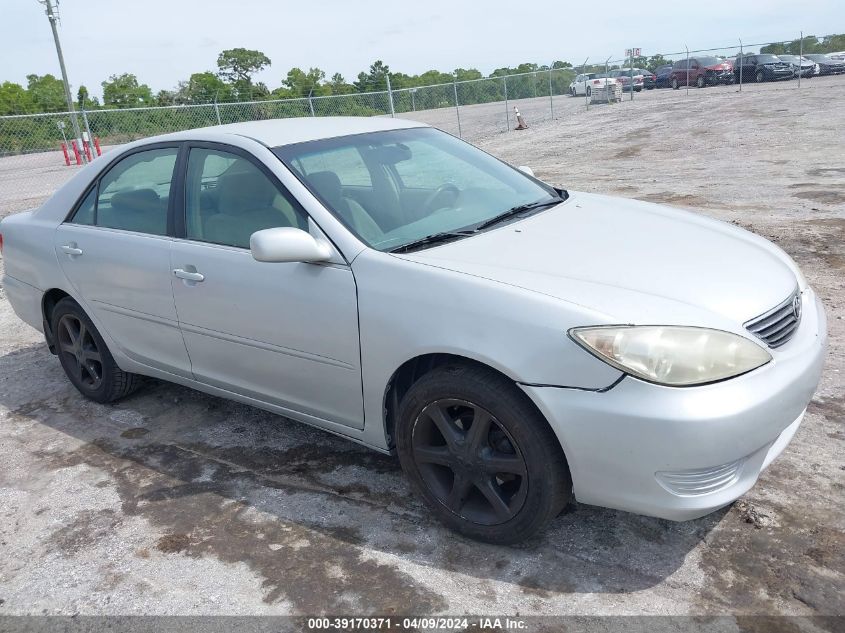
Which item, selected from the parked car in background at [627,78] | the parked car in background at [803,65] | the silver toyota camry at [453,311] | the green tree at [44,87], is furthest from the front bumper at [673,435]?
the green tree at [44,87]

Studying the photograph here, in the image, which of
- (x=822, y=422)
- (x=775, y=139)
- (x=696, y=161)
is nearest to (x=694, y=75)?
(x=775, y=139)

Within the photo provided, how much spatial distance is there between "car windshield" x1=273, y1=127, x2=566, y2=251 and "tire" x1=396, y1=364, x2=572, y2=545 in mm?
712

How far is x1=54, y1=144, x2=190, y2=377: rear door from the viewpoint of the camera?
3.97m

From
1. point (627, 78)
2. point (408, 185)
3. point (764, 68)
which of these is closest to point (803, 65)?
point (764, 68)

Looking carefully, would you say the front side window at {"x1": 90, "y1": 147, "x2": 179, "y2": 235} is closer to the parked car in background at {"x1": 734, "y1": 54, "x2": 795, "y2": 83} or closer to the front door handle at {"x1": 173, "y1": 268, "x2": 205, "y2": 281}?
the front door handle at {"x1": 173, "y1": 268, "x2": 205, "y2": 281}

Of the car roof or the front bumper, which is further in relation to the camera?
the car roof

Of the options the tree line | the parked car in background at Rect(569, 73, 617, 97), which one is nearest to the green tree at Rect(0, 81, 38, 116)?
the tree line

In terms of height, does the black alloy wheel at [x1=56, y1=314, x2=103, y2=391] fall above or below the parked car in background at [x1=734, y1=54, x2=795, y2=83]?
below

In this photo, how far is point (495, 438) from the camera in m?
2.86

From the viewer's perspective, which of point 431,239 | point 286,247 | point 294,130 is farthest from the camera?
point 294,130

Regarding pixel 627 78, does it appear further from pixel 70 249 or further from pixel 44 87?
pixel 44 87

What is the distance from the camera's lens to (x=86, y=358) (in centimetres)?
474

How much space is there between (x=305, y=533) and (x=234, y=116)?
18987 mm

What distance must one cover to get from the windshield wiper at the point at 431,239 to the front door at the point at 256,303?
24 centimetres
